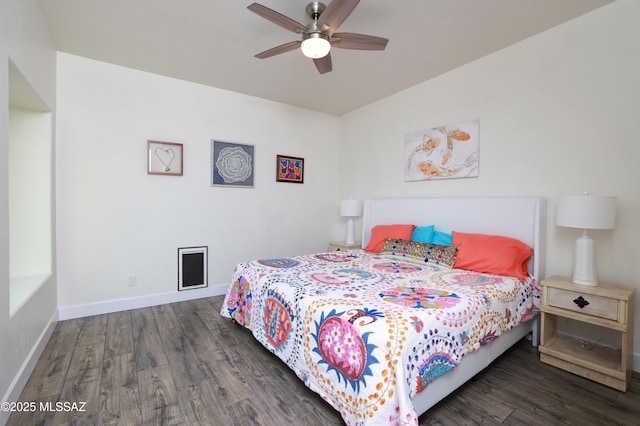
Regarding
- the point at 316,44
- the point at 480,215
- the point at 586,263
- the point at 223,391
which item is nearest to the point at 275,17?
the point at 316,44

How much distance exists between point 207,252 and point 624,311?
379 centimetres

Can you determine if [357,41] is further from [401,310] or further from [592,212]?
[592,212]

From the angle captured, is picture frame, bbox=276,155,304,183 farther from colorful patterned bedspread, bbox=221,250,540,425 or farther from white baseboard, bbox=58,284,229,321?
colorful patterned bedspread, bbox=221,250,540,425

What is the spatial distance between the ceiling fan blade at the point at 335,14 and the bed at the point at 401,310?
5.66 ft

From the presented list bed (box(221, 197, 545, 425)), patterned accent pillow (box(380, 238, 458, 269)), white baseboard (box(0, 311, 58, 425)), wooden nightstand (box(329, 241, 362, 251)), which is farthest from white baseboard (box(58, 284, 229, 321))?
patterned accent pillow (box(380, 238, 458, 269))

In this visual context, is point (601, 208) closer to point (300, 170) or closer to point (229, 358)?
point (229, 358)

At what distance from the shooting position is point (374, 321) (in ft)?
4.73

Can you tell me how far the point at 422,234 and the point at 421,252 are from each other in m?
0.37

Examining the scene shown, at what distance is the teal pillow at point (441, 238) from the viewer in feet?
9.89

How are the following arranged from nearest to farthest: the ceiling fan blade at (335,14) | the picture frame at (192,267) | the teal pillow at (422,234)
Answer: the ceiling fan blade at (335,14), the teal pillow at (422,234), the picture frame at (192,267)

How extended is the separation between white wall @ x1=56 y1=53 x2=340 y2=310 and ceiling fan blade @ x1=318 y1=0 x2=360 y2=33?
2.22 meters

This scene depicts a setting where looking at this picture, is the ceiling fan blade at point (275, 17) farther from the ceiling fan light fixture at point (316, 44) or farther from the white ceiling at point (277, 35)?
the white ceiling at point (277, 35)

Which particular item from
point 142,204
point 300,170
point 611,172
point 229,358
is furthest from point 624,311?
point 142,204

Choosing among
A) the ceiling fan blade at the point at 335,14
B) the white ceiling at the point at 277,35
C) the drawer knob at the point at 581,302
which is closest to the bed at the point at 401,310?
the drawer knob at the point at 581,302
